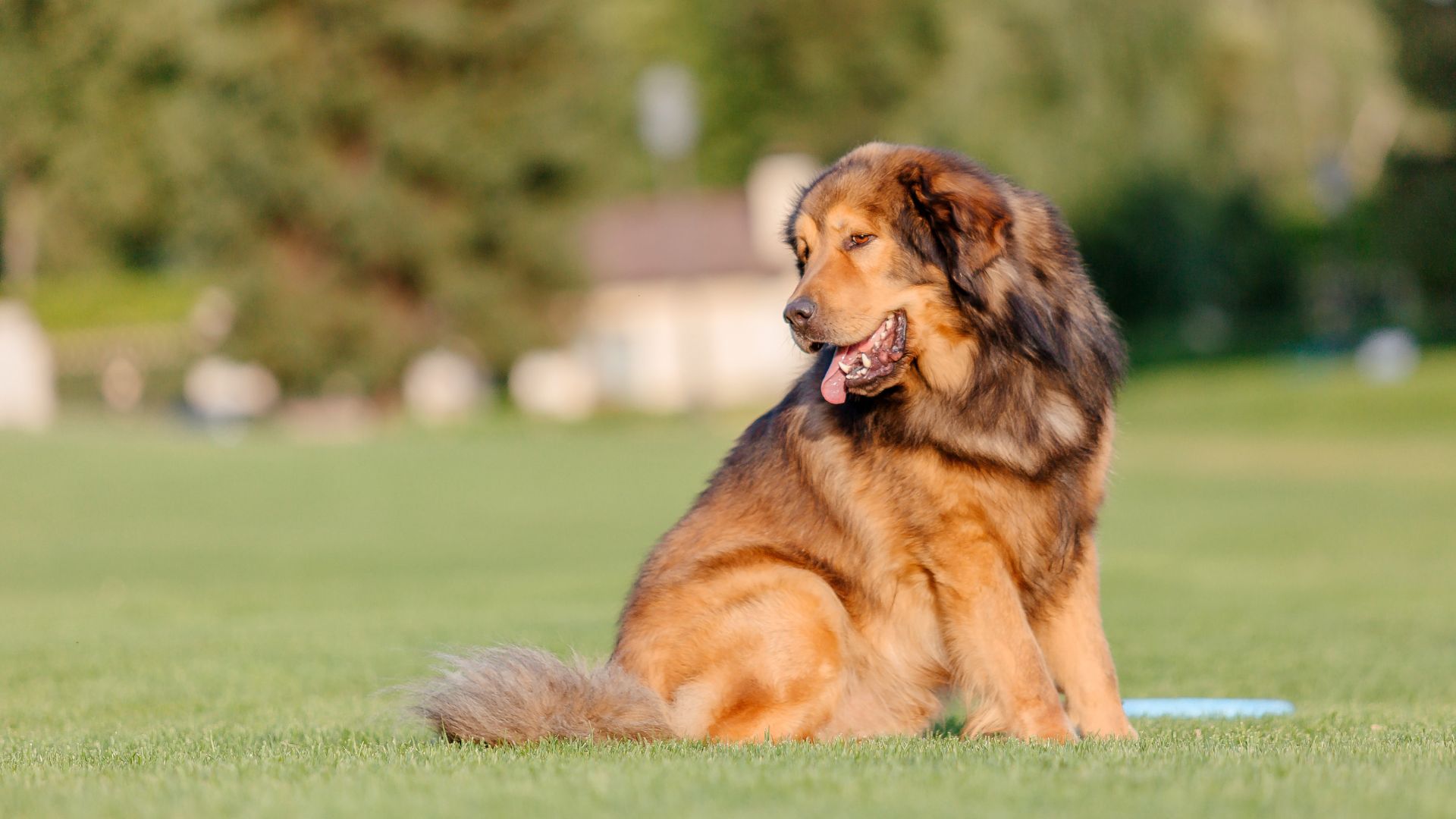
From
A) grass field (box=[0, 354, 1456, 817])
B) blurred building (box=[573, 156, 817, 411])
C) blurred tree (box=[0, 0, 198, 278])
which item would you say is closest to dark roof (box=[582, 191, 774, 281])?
blurred building (box=[573, 156, 817, 411])

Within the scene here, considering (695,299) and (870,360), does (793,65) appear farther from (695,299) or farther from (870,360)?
(870,360)

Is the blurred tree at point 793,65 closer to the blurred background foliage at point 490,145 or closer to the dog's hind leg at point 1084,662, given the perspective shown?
the blurred background foliage at point 490,145

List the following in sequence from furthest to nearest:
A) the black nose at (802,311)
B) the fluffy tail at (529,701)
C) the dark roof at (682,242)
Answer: the dark roof at (682,242)
the black nose at (802,311)
the fluffy tail at (529,701)

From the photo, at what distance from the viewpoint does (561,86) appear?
40.8m

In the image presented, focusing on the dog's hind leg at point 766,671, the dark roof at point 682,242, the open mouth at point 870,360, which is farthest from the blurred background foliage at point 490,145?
the dog's hind leg at point 766,671

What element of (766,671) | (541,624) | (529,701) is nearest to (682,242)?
(541,624)

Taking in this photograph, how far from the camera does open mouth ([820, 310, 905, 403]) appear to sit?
5.34m

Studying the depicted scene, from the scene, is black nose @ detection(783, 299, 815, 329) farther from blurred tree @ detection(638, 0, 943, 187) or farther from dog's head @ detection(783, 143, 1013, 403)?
blurred tree @ detection(638, 0, 943, 187)

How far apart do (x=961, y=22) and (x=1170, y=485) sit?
24.6 meters

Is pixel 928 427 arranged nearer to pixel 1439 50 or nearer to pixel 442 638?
pixel 442 638

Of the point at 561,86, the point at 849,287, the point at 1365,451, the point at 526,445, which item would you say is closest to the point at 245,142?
the point at 561,86

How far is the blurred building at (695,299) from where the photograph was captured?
5138 cm

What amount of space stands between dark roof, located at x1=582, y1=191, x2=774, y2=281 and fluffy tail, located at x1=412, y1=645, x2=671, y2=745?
45683 millimetres

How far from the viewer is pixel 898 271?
5348 millimetres
